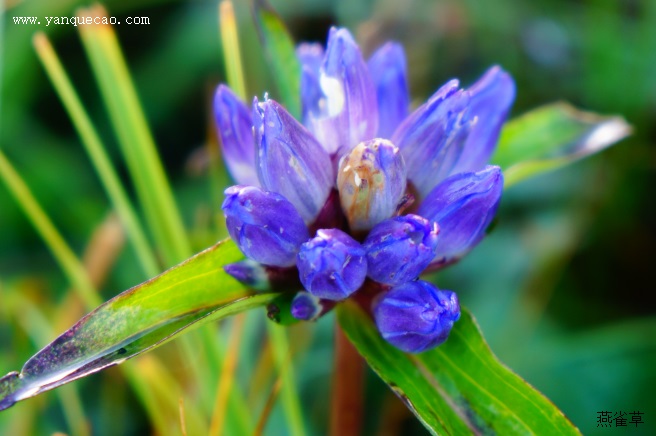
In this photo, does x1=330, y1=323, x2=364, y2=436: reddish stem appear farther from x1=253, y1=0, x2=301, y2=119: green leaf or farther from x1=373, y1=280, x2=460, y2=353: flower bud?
x1=253, y1=0, x2=301, y2=119: green leaf

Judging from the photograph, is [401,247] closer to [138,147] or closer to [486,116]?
[486,116]

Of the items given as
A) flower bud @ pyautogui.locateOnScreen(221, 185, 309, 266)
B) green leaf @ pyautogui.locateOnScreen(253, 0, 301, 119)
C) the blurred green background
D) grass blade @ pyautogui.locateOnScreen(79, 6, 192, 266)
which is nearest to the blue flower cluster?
flower bud @ pyautogui.locateOnScreen(221, 185, 309, 266)

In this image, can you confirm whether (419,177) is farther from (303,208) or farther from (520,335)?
(520,335)

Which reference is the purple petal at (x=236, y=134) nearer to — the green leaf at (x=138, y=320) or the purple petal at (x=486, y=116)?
the green leaf at (x=138, y=320)

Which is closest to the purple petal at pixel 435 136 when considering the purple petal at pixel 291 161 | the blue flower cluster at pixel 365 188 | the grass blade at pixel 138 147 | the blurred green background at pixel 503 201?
the blue flower cluster at pixel 365 188

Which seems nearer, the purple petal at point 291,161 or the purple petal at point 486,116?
the purple petal at point 291,161
